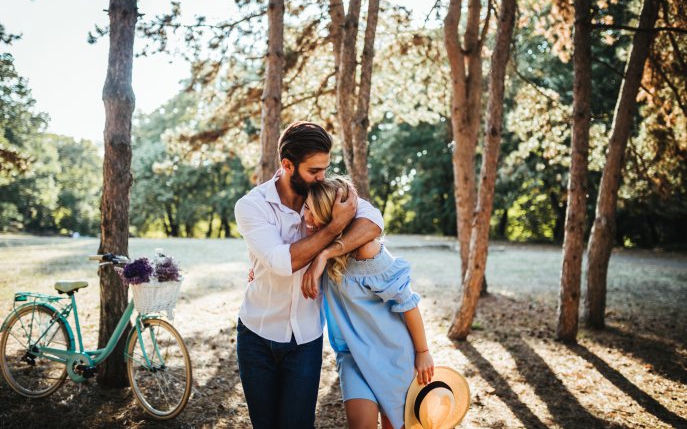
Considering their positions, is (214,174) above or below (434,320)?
above

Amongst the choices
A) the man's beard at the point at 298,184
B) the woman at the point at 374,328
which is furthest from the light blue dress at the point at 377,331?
the man's beard at the point at 298,184

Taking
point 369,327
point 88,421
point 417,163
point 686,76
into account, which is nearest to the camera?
point 369,327

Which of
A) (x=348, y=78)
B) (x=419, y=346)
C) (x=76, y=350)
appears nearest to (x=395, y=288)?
(x=419, y=346)

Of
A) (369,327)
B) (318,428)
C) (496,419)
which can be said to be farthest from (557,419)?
(369,327)

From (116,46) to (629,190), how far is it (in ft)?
50.3

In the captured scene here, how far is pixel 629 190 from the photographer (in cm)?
1491

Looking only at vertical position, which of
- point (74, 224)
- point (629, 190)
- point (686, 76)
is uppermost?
point (686, 76)

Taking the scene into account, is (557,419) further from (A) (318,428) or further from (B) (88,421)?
(B) (88,421)

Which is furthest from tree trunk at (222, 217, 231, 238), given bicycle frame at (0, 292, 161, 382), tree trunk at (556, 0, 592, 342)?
bicycle frame at (0, 292, 161, 382)

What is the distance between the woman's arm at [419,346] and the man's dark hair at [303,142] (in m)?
0.94

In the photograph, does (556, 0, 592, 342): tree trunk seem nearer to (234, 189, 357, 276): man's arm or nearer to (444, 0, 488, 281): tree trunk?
(444, 0, 488, 281): tree trunk

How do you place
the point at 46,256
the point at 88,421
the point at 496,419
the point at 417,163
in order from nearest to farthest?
the point at 88,421
the point at 496,419
the point at 46,256
the point at 417,163

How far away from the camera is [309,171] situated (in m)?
2.34

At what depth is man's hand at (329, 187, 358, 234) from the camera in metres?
2.25
